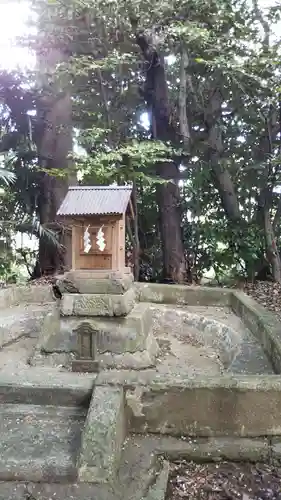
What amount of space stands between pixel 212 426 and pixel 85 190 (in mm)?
3347

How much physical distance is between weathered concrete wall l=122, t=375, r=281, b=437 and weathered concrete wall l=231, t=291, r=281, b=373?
28.6 inches

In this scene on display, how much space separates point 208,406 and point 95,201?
2.91m

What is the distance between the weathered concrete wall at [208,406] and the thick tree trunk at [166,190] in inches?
235

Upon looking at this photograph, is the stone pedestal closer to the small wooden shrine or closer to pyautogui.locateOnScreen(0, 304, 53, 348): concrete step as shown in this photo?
the small wooden shrine

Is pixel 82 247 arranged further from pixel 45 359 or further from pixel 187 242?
pixel 187 242

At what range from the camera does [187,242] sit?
9.93 meters

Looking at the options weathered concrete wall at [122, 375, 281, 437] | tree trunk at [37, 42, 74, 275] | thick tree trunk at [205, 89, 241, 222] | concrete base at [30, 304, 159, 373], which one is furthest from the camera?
thick tree trunk at [205, 89, 241, 222]

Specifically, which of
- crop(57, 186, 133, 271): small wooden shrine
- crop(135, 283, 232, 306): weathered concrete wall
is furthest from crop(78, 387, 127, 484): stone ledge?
crop(135, 283, 232, 306): weathered concrete wall

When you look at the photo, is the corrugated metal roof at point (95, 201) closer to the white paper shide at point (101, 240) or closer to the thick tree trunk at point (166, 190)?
the white paper shide at point (101, 240)

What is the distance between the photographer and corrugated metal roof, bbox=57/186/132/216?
497cm

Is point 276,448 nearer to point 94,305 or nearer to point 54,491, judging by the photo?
point 54,491

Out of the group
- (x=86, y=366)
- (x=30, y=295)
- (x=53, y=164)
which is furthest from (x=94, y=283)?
(x=53, y=164)

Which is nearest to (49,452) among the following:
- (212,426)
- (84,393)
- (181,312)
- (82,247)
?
(84,393)

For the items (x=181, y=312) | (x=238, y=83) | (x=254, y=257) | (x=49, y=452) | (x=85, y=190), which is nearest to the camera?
(x=49, y=452)
